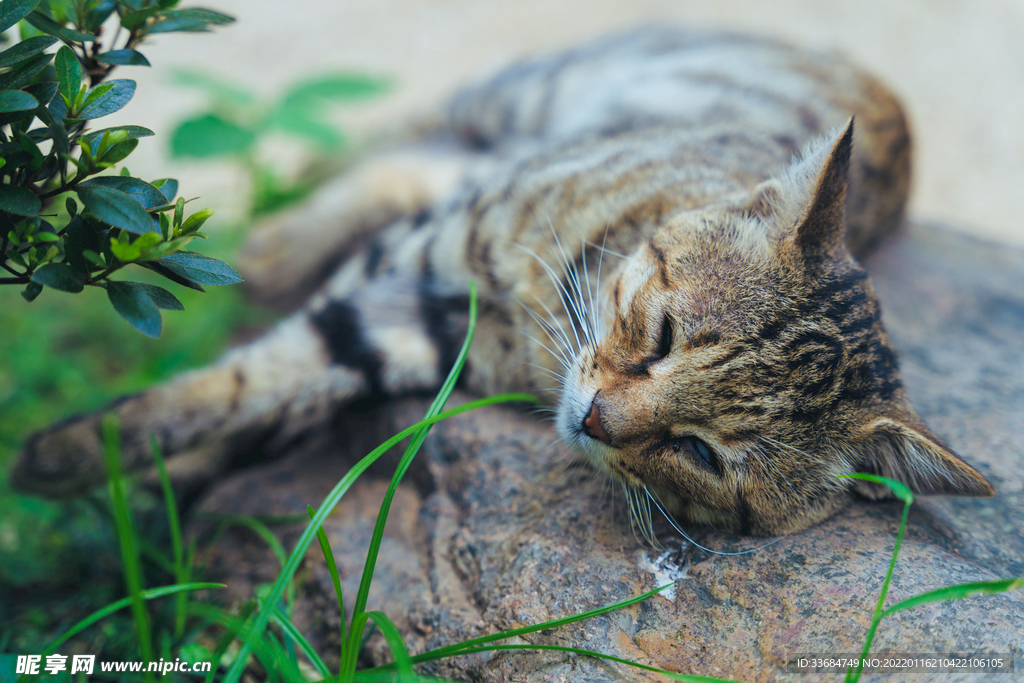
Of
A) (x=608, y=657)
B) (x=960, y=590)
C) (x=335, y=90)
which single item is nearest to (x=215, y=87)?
(x=335, y=90)

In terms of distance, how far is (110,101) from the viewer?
3.42 feet

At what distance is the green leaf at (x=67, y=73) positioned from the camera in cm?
98

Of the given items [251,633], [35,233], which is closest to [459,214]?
[35,233]

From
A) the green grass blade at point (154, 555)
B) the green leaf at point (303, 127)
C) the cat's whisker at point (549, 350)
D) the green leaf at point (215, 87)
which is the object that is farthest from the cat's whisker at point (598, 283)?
the green leaf at point (215, 87)

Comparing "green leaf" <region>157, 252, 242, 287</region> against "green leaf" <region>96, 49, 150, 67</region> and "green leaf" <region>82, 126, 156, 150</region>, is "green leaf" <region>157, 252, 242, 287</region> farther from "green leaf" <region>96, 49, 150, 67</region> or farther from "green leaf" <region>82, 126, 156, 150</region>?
"green leaf" <region>96, 49, 150, 67</region>

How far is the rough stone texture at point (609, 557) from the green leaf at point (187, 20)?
1.11 metres

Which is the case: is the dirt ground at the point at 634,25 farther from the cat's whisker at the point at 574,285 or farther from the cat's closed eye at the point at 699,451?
the cat's closed eye at the point at 699,451

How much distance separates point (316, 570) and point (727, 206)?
1.43 m

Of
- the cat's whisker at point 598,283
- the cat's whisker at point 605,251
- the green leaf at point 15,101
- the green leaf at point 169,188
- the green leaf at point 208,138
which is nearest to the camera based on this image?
the green leaf at point 15,101

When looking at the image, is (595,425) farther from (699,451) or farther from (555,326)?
(555,326)

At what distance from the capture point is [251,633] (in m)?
1.10

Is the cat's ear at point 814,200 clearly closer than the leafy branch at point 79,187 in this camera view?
No

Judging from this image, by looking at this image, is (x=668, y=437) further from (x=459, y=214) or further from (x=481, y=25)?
(x=481, y=25)

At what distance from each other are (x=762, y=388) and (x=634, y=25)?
4.60 meters
